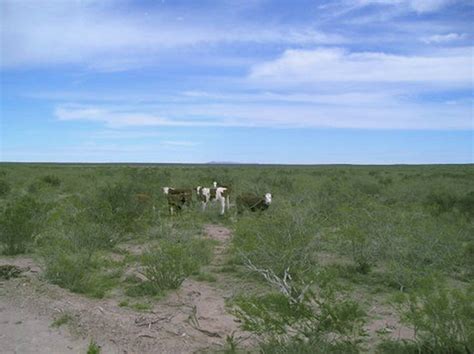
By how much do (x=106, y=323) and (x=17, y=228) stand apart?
5348 millimetres

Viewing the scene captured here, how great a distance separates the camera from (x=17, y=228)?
1112 cm

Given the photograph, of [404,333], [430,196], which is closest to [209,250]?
[404,333]

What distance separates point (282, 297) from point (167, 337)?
1.71 metres

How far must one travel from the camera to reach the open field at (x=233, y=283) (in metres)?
Result: 5.77

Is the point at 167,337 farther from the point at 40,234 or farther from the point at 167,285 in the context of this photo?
the point at 40,234

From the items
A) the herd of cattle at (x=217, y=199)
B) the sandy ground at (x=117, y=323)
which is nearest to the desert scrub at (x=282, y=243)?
the sandy ground at (x=117, y=323)

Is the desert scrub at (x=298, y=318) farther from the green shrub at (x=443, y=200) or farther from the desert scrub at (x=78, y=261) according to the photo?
the green shrub at (x=443, y=200)

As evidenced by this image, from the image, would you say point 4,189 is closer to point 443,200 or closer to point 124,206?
point 124,206

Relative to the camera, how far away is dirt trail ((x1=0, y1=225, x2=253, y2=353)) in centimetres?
627

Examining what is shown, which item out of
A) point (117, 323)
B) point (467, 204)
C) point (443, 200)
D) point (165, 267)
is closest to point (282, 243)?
point (165, 267)

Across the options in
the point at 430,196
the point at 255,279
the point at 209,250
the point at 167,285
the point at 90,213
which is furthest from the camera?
the point at 430,196

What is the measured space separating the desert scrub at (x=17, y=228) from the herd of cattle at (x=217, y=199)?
6.26 metres

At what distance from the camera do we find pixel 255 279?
955cm

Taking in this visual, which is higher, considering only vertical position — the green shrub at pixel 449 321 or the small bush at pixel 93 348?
the green shrub at pixel 449 321
